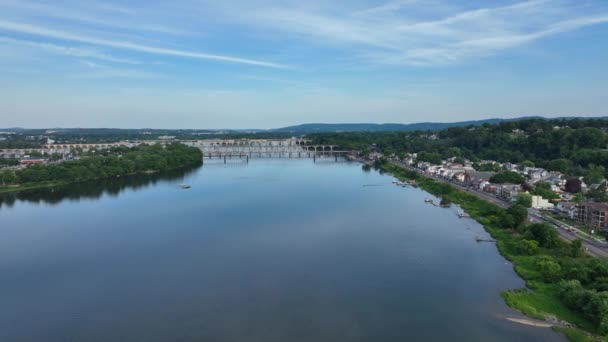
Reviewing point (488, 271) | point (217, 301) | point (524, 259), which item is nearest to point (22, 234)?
point (217, 301)

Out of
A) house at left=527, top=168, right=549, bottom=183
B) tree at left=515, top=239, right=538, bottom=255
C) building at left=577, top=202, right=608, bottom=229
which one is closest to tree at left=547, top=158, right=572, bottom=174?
house at left=527, top=168, right=549, bottom=183

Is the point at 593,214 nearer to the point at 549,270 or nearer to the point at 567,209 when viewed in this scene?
the point at 567,209

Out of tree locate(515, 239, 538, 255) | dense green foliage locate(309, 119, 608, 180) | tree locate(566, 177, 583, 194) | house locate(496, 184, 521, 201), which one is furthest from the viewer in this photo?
dense green foliage locate(309, 119, 608, 180)

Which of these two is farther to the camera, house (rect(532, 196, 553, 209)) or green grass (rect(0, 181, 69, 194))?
green grass (rect(0, 181, 69, 194))

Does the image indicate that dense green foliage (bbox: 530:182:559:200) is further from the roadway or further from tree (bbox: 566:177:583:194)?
tree (bbox: 566:177:583:194)

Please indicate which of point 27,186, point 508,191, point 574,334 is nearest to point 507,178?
point 508,191

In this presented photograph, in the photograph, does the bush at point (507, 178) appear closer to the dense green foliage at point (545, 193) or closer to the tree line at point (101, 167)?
the dense green foliage at point (545, 193)

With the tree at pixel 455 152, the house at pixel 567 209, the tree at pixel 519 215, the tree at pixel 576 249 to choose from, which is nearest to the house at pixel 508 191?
the house at pixel 567 209

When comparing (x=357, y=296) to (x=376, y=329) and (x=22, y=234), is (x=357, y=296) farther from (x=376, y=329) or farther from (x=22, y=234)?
(x=22, y=234)
